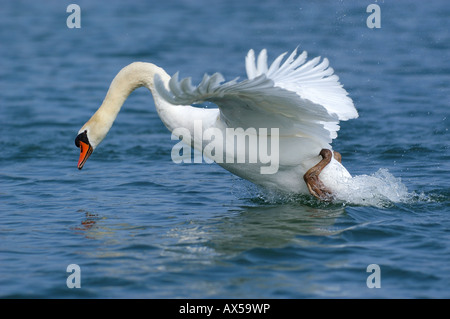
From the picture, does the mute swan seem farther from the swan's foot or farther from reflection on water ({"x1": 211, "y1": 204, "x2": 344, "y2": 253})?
reflection on water ({"x1": 211, "y1": 204, "x2": 344, "y2": 253})

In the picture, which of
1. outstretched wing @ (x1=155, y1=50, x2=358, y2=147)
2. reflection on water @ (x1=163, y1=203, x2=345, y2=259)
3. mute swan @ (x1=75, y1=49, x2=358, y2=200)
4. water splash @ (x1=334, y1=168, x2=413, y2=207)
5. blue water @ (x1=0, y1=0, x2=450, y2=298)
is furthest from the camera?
water splash @ (x1=334, y1=168, x2=413, y2=207)

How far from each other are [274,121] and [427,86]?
9.89 metres

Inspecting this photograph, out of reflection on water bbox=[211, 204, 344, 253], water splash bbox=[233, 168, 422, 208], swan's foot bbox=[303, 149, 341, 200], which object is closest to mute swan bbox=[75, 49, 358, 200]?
swan's foot bbox=[303, 149, 341, 200]

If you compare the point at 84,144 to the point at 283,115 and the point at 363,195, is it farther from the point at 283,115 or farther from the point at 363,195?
the point at 363,195

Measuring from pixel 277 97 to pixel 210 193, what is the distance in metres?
3.16

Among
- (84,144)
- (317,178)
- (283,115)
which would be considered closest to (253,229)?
(317,178)

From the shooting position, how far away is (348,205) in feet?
30.5

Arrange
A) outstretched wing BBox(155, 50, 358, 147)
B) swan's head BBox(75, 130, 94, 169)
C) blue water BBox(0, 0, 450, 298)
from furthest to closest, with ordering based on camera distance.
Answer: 1. swan's head BBox(75, 130, 94, 169)
2. blue water BBox(0, 0, 450, 298)
3. outstretched wing BBox(155, 50, 358, 147)

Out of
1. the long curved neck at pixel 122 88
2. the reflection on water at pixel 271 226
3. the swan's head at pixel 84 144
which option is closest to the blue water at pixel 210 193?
the reflection on water at pixel 271 226

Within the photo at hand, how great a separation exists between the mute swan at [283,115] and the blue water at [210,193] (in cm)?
46

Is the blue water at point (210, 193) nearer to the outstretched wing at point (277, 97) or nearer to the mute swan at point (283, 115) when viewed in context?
the mute swan at point (283, 115)

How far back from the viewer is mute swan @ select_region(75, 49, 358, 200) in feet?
25.4

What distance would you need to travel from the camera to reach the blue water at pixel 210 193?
716 centimetres

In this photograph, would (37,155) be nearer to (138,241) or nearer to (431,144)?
(138,241)
